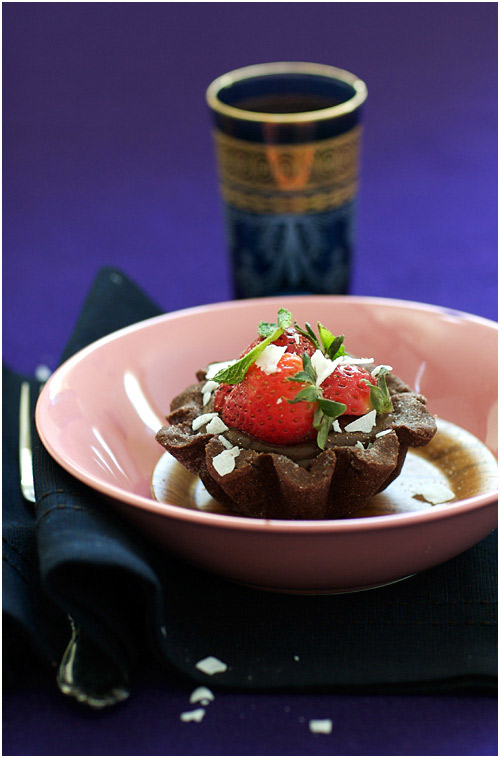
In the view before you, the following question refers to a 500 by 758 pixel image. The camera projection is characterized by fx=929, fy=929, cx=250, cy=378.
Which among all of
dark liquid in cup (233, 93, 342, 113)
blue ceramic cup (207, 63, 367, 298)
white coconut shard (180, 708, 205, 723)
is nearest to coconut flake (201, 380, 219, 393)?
white coconut shard (180, 708, 205, 723)

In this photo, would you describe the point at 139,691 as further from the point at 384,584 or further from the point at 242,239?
the point at 242,239

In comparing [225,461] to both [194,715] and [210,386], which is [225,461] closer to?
[210,386]

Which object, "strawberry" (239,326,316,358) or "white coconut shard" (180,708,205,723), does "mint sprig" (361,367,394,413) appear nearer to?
"strawberry" (239,326,316,358)

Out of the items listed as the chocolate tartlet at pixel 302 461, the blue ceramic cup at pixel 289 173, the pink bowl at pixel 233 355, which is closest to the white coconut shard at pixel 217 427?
the chocolate tartlet at pixel 302 461

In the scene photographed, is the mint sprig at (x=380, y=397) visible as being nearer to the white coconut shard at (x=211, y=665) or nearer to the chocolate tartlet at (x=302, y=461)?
the chocolate tartlet at (x=302, y=461)

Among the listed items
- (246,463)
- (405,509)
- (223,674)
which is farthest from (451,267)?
(223,674)
